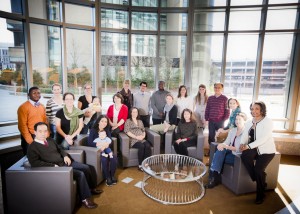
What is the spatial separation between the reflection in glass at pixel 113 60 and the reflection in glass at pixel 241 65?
261cm

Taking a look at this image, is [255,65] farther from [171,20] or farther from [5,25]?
[5,25]

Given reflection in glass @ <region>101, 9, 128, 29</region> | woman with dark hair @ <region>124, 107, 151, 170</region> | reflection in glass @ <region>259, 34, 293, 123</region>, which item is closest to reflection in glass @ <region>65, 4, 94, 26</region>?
reflection in glass @ <region>101, 9, 128, 29</region>

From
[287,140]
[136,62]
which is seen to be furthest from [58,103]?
[287,140]

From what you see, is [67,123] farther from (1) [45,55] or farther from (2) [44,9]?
(2) [44,9]

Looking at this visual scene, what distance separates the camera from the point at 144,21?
567 centimetres

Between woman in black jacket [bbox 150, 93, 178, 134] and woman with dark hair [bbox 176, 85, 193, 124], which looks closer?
woman in black jacket [bbox 150, 93, 178, 134]

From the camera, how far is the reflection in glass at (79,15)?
4914mm

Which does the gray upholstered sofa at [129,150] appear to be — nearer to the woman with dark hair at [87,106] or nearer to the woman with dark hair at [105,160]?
the woman with dark hair at [105,160]

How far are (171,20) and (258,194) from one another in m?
4.38

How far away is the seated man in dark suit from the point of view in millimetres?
2613

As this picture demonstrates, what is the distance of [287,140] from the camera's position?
197 inches

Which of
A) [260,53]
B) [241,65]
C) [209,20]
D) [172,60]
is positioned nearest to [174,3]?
[209,20]

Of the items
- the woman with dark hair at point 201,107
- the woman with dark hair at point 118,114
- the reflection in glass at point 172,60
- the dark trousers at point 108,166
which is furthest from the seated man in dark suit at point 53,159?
the reflection in glass at point 172,60

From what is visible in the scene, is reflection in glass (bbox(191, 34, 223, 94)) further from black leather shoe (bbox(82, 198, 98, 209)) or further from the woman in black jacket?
black leather shoe (bbox(82, 198, 98, 209))
